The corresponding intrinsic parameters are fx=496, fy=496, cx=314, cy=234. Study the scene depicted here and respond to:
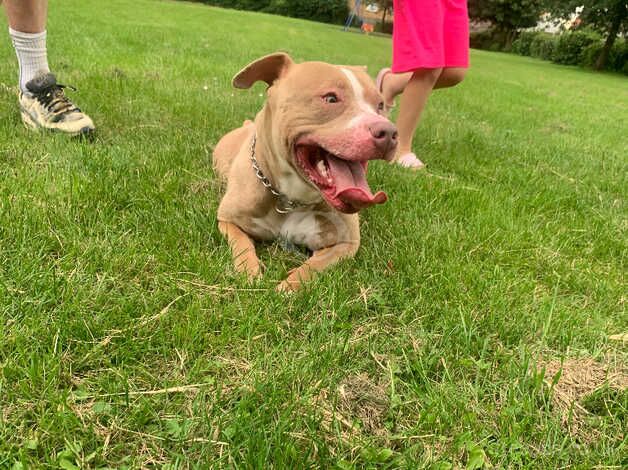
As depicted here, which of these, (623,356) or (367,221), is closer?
(623,356)

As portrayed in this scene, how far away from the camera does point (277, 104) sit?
2311 mm

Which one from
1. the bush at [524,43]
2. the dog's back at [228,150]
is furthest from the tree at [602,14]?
the dog's back at [228,150]

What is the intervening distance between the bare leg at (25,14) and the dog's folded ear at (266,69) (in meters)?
1.96

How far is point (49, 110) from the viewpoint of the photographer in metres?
3.39

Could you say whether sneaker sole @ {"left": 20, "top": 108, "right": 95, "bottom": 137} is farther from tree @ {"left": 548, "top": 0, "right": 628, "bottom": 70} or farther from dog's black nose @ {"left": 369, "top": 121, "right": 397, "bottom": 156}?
tree @ {"left": 548, "top": 0, "right": 628, "bottom": 70}

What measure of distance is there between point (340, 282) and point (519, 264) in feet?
3.47

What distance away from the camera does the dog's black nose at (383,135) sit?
6.65 ft

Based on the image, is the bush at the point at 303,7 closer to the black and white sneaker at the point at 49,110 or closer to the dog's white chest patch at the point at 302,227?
the black and white sneaker at the point at 49,110

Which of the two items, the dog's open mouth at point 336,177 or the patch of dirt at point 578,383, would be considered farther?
the dog's open mouth at point 336,177

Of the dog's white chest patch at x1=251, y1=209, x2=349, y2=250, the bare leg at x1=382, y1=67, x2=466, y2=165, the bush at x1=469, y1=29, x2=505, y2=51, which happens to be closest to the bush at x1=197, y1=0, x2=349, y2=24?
the bush at x1=469, y1=29, x2=505, y2=51

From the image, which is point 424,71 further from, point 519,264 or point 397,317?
point 397,317

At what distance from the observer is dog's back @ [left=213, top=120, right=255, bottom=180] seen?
3.18 m

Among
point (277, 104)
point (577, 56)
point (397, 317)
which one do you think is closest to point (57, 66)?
point (277, 104)

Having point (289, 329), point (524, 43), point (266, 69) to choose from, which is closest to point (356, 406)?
Answer: point (289, 329)
